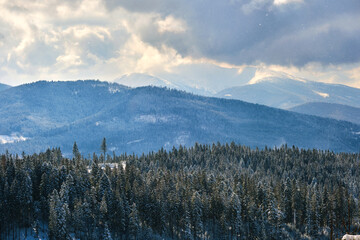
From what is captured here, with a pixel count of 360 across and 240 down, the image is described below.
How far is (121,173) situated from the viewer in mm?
151750

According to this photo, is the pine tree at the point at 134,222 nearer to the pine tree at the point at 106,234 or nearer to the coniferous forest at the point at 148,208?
the coniferous forest at the point at 148,208

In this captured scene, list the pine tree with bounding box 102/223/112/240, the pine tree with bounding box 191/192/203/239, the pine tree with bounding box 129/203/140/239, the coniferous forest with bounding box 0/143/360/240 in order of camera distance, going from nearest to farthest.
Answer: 1. the pine tree with bounding box 102/223/112/240
2. the coniferous forest with bounding box 0/143/360/240
3. the pine tree with bounding box 129/203/140/239
4. the pine tree with bounding box 191/192/203/239

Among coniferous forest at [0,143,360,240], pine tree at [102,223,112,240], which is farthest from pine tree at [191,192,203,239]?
pine tree at [102,223,112,240]

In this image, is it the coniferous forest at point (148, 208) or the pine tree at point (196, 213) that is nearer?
the coniferous forest at point (148, 208)

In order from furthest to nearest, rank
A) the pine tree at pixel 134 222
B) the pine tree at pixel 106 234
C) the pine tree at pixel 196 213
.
→ the pine tree at pixel 196 213
the pine tree at pixel 134 222
the pine tree at pixel 106 234

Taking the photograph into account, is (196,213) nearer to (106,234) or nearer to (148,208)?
(148,208)

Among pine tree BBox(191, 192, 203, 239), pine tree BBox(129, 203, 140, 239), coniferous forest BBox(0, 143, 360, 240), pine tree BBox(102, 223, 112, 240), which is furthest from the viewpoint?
pine tree BBox(191, 192, 203, 239)

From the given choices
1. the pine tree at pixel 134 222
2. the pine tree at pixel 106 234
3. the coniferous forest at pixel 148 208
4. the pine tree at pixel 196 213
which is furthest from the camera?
the pine tree at pixel 196 213

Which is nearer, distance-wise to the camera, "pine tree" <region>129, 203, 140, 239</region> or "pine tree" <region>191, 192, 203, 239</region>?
"pine tree" <region>129, 203, 140, 239</region>

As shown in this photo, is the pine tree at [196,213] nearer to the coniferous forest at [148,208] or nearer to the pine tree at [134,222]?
the coniferous forest at [148,208]

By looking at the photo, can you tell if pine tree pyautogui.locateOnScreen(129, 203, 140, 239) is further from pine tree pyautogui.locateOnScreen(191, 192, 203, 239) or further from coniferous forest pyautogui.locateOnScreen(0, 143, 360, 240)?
pine tree pyautogui.locateOnScreen(191, 192, 203, 239)

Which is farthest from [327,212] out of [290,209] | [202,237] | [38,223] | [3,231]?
[3,231]

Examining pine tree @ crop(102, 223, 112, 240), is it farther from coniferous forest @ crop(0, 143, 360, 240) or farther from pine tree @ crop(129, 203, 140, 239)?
pine tree @ crop(129, 203, 140, 239)

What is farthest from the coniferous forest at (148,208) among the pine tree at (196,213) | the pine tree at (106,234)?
the pine tree at (106,234)
